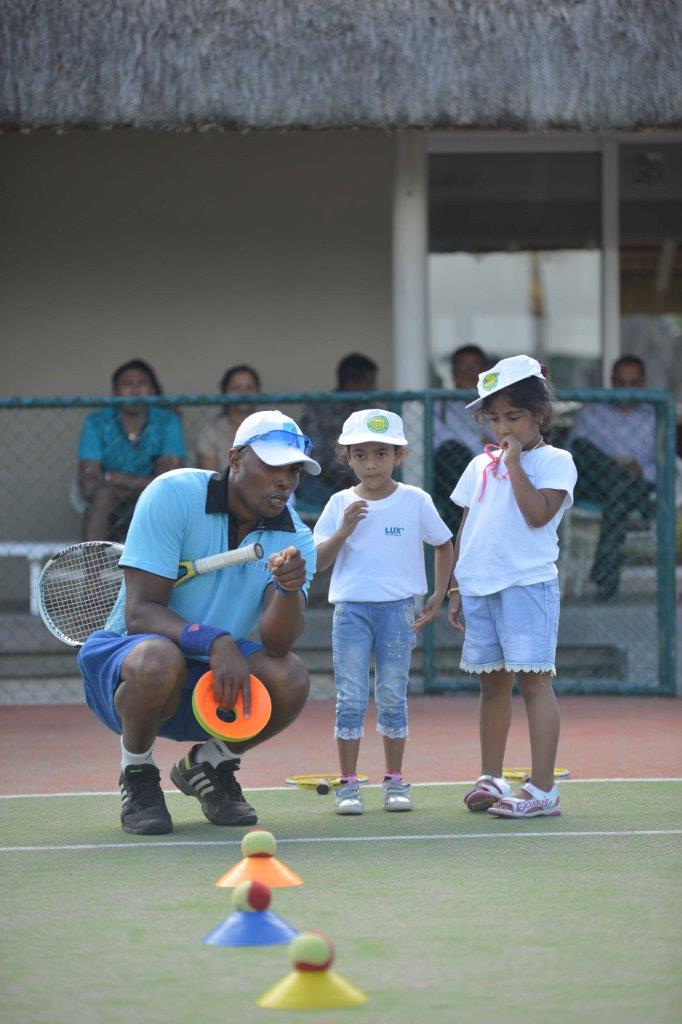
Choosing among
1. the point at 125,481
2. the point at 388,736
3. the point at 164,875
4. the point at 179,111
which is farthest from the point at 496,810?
the point at 179,111

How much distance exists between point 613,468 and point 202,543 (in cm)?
480

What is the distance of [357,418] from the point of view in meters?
6.61

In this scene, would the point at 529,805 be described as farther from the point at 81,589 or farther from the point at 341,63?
the point at 341,63

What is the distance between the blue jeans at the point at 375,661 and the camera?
645 cm

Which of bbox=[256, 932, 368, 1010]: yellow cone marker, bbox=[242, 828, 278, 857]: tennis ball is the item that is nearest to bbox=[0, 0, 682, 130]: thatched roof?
bbox=[242, 828, 278, 857]: tennis ball

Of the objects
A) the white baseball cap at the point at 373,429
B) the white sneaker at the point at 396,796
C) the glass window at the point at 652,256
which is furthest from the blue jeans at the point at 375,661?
the glass window at the point at 652,256

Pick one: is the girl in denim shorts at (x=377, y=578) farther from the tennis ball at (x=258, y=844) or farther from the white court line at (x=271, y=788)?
the tennis ball at (x=258, y=844)

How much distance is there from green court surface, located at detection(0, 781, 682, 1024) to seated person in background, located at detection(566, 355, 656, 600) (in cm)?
363

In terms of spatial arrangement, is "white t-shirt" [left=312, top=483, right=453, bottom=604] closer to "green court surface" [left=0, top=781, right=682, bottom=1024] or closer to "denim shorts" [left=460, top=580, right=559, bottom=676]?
"denim shorts" [left=460, top=580, right=559, bottom=676]

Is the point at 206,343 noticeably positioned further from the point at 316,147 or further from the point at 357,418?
the point at 357,418

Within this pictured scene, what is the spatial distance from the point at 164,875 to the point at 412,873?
2.46 ft

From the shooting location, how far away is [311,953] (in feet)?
11.0

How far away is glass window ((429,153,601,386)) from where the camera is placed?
1213cm

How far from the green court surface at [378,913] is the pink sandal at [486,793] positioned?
6 cm
